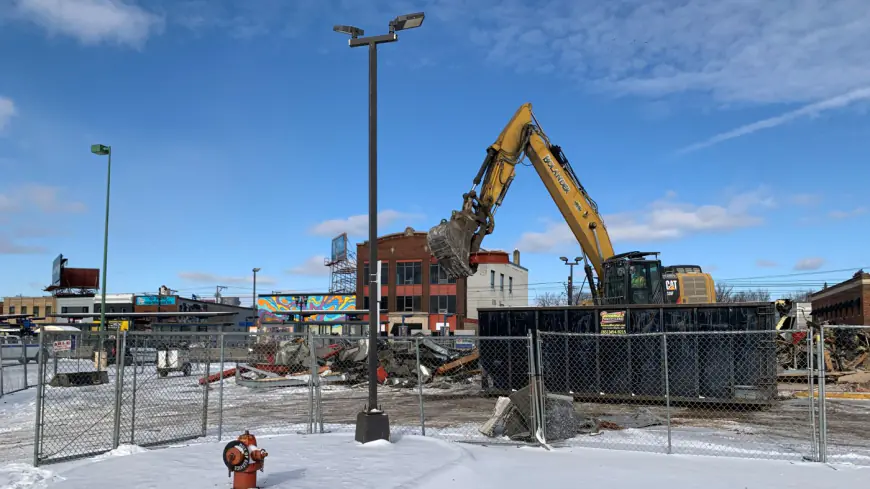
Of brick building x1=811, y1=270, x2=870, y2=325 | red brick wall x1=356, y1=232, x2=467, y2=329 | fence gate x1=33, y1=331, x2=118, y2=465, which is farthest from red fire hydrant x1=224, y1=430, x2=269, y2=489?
red brick wall x1=356, y1=232, x2=467, y2=329

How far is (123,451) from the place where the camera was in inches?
369

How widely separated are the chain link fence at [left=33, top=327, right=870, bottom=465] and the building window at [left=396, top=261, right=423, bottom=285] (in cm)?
4350

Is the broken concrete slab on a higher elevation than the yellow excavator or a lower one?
lower

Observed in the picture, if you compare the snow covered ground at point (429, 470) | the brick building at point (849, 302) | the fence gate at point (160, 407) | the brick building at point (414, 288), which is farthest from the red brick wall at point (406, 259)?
the snow covered ground at point (429, 470)

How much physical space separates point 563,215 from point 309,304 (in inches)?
2113

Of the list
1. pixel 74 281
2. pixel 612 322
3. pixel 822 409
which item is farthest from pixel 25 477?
pixel 74 281

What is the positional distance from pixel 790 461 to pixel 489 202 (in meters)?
10.3

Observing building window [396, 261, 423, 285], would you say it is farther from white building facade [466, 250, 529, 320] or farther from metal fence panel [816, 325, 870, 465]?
metal fence panel [816, 325, 870, 465]

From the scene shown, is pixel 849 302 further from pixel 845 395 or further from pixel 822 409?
pixel 822 409

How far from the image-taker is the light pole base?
988 cm

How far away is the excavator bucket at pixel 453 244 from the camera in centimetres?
1647

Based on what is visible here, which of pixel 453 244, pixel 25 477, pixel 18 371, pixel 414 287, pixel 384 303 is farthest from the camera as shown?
pixel 384 303

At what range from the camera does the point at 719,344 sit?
1530 cm

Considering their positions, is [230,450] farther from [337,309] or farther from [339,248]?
[339,248]
